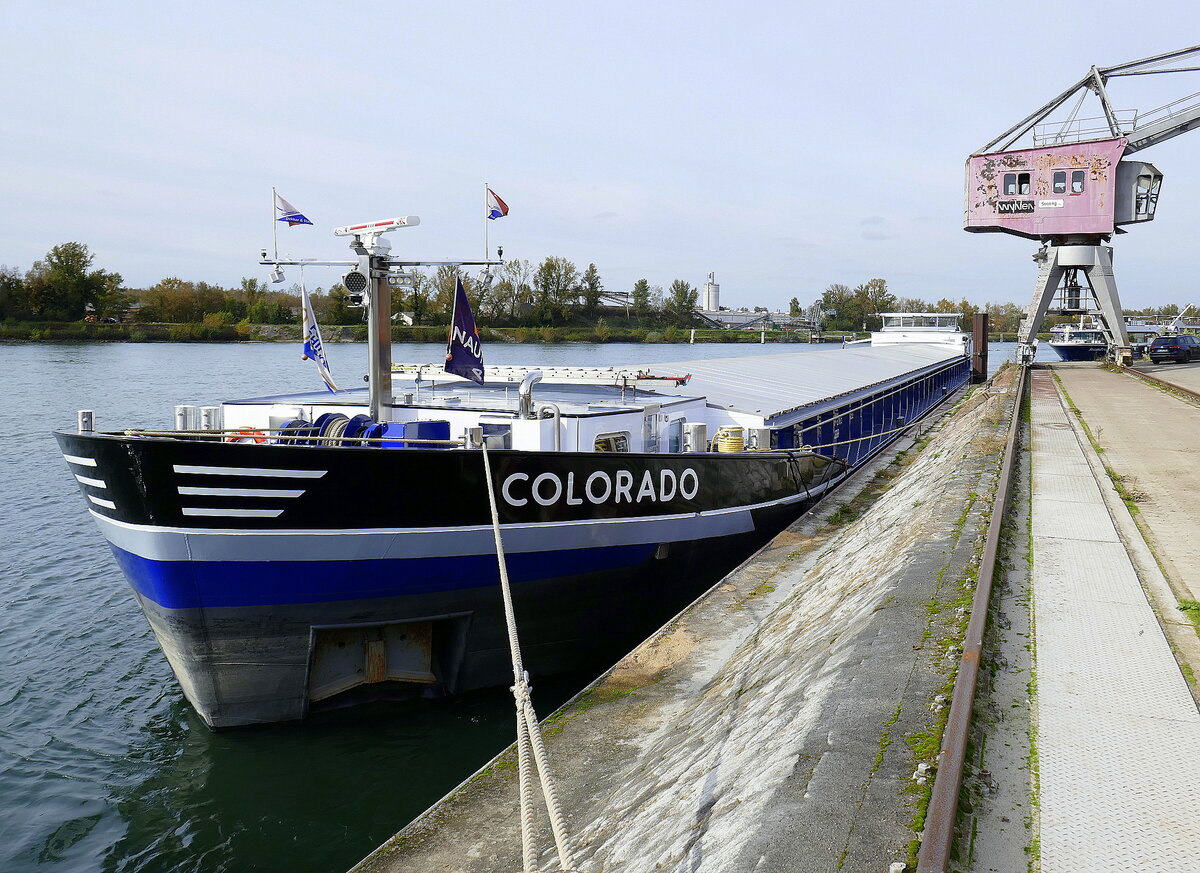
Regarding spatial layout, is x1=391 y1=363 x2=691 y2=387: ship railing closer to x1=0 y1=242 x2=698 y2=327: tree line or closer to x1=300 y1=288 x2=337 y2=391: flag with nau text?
x1=300 y1=288 x2=337 y2=391: flag with nau text

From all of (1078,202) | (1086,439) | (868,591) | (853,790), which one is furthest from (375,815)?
(1078,202)

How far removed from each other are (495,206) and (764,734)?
800 cm

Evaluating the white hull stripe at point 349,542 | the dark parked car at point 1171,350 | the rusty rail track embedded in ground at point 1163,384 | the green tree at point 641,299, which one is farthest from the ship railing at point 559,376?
the green tree at point 641,299

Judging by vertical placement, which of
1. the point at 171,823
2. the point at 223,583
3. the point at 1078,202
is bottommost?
the point at 171,823

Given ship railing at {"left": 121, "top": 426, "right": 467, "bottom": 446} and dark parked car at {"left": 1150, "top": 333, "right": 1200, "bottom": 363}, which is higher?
dark parked car at {"left": 1150, "top": 333, "right": 1200, "bottom": 363}

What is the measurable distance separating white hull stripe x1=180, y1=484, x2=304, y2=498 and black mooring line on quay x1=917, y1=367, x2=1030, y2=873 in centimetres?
565

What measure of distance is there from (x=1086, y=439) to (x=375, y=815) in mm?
12994

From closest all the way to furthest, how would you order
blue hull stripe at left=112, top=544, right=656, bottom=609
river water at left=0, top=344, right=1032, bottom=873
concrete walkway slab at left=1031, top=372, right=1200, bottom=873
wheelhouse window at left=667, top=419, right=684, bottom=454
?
1. concrete walkway slab at left=1031, top=372, right=1200, bottom=873
2. river water at left=0, top=344, right=1032, bottom=873
3. blue hull stripe at left=112, top=544, right=656, bottom=609
4. wheelhouse window at left=667, top=419, right=684, bottom=454

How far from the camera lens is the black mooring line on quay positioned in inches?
118

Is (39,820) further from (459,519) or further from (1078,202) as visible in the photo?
(1078,202)

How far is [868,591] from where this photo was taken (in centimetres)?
698

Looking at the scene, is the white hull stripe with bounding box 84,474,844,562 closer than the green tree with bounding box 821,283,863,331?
Yes

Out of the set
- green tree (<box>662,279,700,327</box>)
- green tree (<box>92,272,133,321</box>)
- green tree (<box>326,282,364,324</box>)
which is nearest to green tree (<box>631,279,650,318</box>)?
green tree (<box>662,279,700,327</box>)

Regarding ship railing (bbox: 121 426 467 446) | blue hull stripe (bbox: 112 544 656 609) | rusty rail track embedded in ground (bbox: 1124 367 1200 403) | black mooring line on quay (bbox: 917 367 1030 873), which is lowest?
blue hull stripe (bbox: 112 544 656 609)
